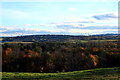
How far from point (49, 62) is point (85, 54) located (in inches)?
419

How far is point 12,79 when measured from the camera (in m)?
14.6

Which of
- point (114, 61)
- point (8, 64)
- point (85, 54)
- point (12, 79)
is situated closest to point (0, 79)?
point (12, 79)

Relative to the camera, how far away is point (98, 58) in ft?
131

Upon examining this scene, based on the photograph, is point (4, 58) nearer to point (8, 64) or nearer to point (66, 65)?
point (8, 64)

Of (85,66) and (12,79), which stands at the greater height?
(12,79)

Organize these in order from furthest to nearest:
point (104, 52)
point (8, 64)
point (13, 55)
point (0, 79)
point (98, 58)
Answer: point (104, 52) → point (98, 58) → point (13, 55) → point (8, 64) → point (0, 79)

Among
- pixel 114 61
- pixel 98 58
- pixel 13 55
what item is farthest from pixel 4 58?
pixel 114 61

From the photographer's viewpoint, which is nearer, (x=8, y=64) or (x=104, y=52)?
(x=8, y=64)

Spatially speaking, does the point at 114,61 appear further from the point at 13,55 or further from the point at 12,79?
the point at 12,79

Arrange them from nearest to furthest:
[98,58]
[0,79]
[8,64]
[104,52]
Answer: [0,79] → [8,64] → [98,58] → [104,52]

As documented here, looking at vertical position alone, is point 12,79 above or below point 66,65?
above

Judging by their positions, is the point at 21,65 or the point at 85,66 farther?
the point at 85,66

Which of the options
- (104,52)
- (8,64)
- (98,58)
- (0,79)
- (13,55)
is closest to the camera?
(0,79)

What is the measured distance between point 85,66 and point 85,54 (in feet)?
21.7
